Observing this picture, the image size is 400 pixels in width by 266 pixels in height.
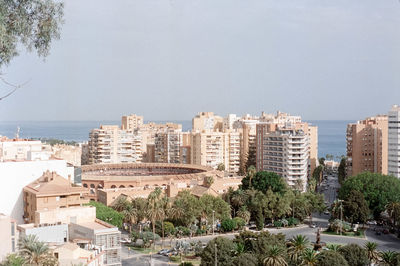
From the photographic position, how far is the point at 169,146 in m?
72.2

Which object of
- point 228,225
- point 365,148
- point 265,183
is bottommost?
point 228,225

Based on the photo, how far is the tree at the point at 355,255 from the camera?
2512 centimetres

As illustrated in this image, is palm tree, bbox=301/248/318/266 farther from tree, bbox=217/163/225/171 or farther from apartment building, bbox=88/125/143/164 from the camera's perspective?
apartment building, bbox=88/125/143/164

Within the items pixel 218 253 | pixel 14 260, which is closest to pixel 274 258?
pixel 218 253

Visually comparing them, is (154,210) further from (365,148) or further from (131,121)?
(131,121)

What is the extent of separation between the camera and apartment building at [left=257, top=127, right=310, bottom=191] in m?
55.5

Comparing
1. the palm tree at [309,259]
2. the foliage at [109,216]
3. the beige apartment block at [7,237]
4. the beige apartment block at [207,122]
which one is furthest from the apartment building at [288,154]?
the beige apartment block at [207,122]

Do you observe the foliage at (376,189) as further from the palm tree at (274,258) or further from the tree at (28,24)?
the tree at (28,24)

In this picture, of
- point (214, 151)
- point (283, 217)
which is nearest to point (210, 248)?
point (283, 217)

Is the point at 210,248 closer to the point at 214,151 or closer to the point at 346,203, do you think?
the point at 346,203

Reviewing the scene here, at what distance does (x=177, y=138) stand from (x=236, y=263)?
4792 cm

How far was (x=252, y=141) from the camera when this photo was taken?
71.0 metres

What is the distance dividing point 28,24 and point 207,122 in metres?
93.2

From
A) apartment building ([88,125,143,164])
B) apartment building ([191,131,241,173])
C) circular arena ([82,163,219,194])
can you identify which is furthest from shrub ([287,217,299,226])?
apartment building ([88,125,143,164])
